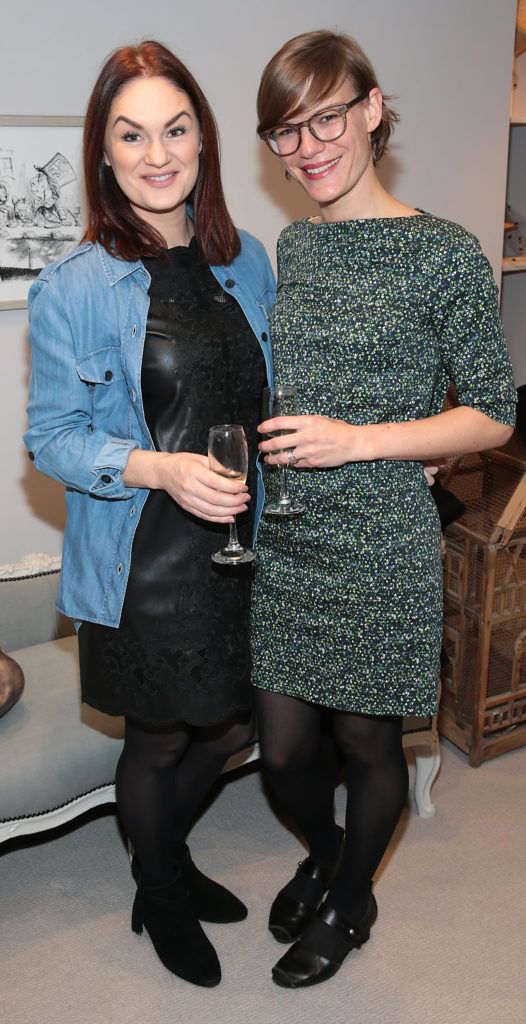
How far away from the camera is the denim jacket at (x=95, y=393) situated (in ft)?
5.82

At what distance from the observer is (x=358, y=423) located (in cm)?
184

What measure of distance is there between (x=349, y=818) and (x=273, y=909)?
0.44 m

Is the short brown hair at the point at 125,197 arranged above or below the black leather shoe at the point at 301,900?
above

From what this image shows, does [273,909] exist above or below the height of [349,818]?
below

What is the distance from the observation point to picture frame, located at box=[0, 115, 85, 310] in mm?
2678

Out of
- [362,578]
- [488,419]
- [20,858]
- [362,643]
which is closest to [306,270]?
[488,419]

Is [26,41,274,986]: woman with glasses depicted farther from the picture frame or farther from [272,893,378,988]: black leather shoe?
the picture frame

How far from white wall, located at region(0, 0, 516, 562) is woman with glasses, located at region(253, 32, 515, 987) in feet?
3.64

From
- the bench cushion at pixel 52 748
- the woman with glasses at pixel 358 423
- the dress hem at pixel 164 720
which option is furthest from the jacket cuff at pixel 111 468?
the bench cushion at pixel 52 748

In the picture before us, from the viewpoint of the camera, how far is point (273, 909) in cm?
236

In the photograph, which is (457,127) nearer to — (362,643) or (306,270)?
(306,270)

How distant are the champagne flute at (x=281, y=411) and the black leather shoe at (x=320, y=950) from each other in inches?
39.2

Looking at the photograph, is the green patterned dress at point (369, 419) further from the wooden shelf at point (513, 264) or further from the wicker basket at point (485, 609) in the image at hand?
the wooden shelf at point (513, 264)

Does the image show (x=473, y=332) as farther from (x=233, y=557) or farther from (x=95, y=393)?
(x=95, y=393)
